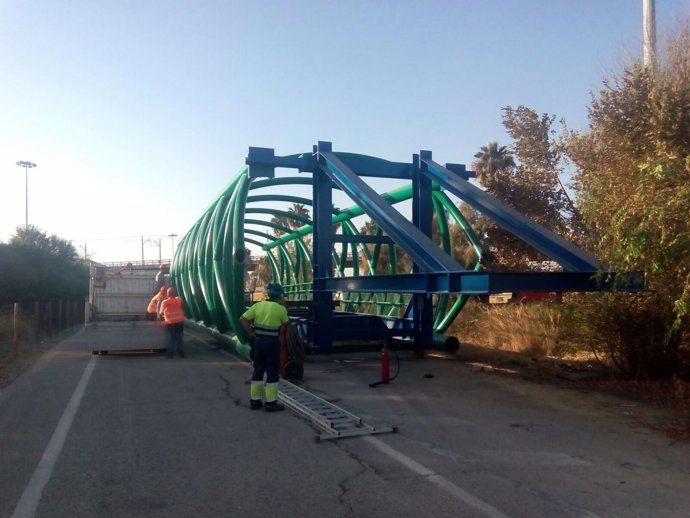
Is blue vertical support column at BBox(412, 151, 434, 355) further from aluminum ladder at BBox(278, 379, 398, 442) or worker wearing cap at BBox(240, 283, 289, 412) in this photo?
worker wearing cap at BBox(240, 283, 289, 412)

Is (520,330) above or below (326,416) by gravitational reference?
above

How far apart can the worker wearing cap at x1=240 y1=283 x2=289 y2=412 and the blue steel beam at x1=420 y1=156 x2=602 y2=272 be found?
4.85 m

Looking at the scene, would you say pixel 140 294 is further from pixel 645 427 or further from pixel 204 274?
pixel 645 427

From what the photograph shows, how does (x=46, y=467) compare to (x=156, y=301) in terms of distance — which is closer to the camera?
(x=46, y=467)

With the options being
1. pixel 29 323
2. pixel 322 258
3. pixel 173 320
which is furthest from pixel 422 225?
pixel 29 323

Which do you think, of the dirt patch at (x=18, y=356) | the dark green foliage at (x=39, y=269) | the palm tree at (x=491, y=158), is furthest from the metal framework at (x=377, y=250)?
the palm tree at (x=491, y=158)

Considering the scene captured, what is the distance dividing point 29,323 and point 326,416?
21.2 metres

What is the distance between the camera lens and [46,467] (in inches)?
261

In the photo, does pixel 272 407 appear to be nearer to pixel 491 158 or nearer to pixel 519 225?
pixel 519 225

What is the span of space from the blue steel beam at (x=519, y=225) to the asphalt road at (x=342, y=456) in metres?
2.20

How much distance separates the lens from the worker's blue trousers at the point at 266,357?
934 cm

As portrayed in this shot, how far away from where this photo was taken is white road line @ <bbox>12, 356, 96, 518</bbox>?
546 cm

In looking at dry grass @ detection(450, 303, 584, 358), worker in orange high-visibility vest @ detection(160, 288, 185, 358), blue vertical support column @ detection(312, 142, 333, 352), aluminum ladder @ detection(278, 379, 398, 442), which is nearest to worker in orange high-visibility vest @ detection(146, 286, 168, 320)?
worker in orange high-visibility vest @ detection(160, 288, 185, 358)

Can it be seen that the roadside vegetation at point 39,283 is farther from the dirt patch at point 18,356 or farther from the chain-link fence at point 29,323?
the dirt patch at point 18,356
